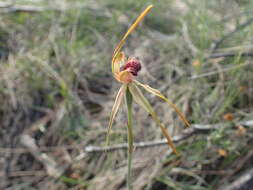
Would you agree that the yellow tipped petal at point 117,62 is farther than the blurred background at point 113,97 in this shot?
No

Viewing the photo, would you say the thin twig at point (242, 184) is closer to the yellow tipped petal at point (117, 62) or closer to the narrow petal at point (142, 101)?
the narrow petal at point (142, 101)

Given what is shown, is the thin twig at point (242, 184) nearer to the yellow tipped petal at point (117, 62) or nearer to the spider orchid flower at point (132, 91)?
the spider orchid flower at point (132, 91)

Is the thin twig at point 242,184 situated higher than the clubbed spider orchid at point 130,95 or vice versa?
the clubbed spider orchid at point 130,95

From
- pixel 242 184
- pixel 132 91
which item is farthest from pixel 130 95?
pixel 242 184

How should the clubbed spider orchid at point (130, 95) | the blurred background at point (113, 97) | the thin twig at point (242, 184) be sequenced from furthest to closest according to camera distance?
the blurred background at point (113, 97) < the thin twig at point (242, 184) < the clubbed spider orchid at point (130, 95)

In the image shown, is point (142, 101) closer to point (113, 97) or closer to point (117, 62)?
point (117, 62)

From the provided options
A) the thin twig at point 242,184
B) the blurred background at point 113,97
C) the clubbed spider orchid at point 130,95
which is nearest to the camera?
the clubbed spider orchid at point 130,95

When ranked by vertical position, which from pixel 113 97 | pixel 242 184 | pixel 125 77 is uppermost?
pixel 125 77

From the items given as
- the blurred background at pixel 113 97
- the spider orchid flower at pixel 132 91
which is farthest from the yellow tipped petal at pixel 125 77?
the blurred background at pixel 113 97

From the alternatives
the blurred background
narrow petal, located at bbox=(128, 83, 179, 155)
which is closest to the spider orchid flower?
narrow petal, located at bbox=(128, 83, 179, 155)
